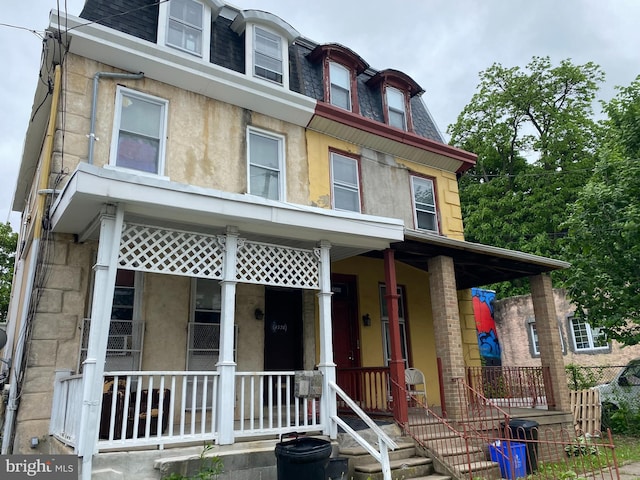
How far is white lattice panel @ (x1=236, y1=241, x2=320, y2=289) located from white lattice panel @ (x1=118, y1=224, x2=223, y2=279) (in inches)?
16.9

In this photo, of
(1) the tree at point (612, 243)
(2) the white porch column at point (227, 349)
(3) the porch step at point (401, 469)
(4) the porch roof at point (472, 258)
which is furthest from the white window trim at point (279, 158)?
(1) the tree at point (612, 243)

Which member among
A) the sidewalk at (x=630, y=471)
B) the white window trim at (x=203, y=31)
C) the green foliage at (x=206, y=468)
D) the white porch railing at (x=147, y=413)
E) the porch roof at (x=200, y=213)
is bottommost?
the sidewalk at (x=630, y=471)

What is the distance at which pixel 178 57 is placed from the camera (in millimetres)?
8570

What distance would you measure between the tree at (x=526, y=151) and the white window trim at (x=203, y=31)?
17.1 metres

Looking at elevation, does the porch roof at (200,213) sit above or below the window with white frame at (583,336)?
above

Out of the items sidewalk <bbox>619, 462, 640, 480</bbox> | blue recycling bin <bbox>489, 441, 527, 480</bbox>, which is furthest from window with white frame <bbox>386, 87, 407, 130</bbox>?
sidewalk <bbox>619, 462, 640, 480</bbox>

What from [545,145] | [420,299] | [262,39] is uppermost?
[545,145]

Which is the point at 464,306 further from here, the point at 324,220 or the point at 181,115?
the point at 181,115

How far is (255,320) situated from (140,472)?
Answer: 12.5 ft

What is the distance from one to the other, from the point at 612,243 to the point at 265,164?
8882mm

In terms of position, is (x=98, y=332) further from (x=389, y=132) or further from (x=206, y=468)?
(x=389, y=132)

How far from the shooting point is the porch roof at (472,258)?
29.3ft

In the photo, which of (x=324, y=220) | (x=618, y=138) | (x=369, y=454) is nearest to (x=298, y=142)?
(x=324, y=220)

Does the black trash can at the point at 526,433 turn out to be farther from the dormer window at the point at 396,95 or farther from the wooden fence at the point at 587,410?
the dormer window at the point at 396,95
